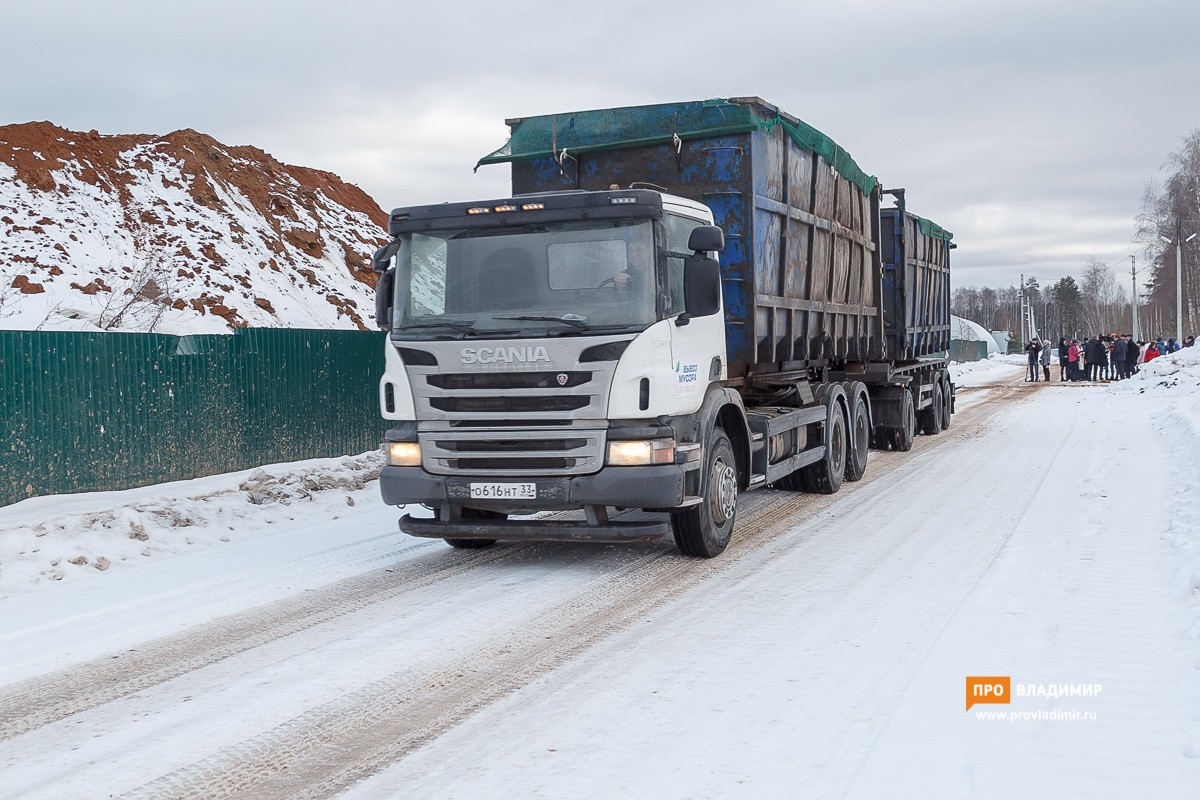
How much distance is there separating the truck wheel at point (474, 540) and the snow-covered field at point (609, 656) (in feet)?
0.47

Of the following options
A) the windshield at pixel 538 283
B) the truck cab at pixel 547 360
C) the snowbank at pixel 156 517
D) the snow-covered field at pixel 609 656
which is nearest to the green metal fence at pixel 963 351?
the snowbank at pixel 156 517

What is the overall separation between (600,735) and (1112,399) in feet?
81.8

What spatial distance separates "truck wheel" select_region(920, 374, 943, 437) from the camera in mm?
19391

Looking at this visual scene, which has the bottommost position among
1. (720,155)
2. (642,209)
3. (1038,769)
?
(1038,769)

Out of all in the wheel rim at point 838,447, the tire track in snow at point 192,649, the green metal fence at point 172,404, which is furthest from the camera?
the wheel rim at point 838,447

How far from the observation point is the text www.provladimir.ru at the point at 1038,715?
4.46m

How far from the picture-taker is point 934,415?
19.5 m

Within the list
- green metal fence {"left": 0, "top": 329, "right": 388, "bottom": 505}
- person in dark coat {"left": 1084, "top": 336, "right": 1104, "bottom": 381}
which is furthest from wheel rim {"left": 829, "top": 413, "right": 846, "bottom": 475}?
person in dark coat {"left": 1084, "top": 336, "right": 1104, "bottom": 381}

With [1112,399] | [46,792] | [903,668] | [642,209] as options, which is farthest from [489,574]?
[1112,399]

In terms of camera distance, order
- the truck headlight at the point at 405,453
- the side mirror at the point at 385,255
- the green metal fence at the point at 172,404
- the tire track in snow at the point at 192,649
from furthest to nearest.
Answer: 1. the green metal fence at the point at 172,404
2. the side mirror at the point at 385,255
3. the truck headlight at the point at 405,453
4. the tire track in snow at the point at 192,649

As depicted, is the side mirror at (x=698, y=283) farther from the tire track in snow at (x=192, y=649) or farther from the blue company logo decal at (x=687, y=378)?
the tire track in snow at (x=192, y=649)

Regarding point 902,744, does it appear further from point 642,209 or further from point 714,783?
point 642,209

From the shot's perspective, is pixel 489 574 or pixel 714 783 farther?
pixel 489 574

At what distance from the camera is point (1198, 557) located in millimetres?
7117
